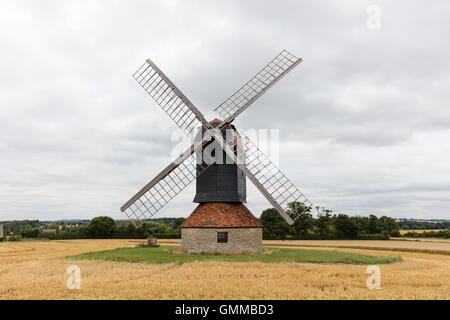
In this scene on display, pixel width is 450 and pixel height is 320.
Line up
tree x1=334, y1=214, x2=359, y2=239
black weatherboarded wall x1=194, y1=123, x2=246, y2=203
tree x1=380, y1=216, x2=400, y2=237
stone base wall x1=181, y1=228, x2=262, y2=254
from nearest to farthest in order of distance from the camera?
1. stone base wall x1=181, y1=228, x2=262, y2=254
2. black weatherboarded wall x1=194, y1=123, x2=246, y2=203
3. tree x1=334, y1=214, x2=359, y2=239
4. tree x1=380, y1=216, x2=400, y2=237

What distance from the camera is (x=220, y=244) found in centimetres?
2378

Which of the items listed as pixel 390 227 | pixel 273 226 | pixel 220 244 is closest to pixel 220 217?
pixel 220 244

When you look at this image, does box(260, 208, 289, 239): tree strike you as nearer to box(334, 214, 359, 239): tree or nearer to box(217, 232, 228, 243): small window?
box(334, 214, 359, 239): tree

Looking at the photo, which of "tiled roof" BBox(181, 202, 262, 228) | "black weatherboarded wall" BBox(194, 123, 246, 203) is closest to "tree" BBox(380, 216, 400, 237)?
→ "tiled roof" BBox(181, 202, 262, 228)

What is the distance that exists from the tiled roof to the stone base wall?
0.33 m

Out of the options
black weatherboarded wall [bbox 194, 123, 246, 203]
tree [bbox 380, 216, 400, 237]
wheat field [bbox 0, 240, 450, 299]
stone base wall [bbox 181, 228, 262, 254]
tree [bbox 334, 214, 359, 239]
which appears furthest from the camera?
tree [bbox 380, 216, 400, 237]

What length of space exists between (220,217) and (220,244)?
1784mm

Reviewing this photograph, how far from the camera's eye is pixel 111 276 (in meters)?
15.6

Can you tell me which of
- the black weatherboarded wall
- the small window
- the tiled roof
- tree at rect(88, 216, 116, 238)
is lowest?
tree at rect(88, 216, 116, 238)

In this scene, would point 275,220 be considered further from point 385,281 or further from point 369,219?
point 385,281

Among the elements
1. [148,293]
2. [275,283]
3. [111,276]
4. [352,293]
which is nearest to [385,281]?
[352,293]

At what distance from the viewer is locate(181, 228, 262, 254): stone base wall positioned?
23.8m

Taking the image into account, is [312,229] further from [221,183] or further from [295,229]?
[221,183]
